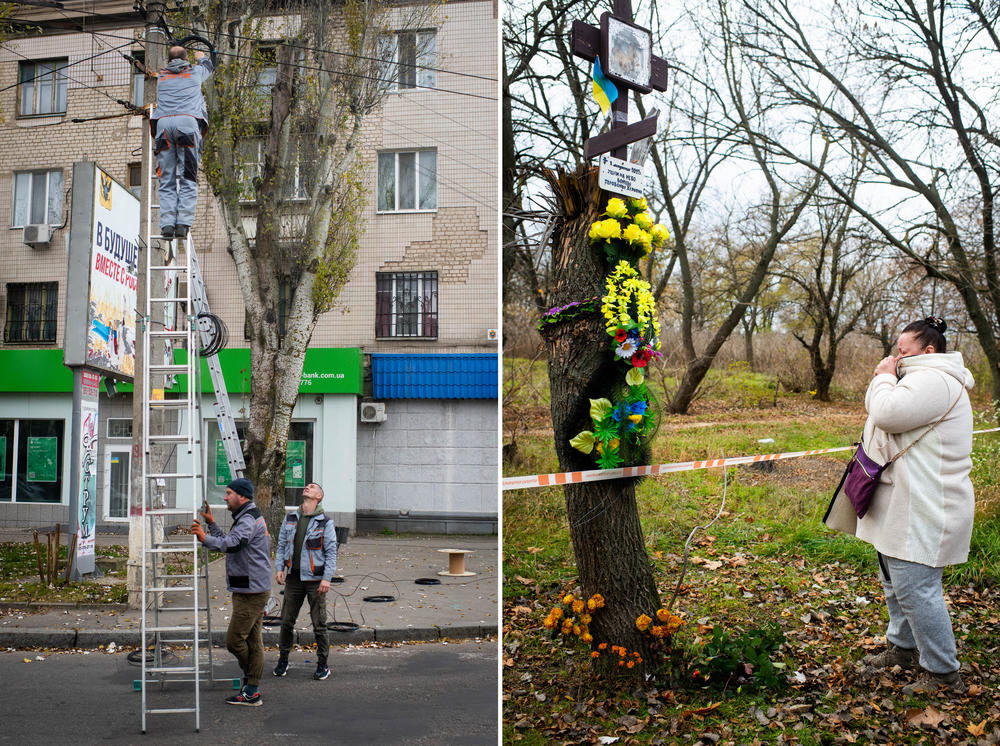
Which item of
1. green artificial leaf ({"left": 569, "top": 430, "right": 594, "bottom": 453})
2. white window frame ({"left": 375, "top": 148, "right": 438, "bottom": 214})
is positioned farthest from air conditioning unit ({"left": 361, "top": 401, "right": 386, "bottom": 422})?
green artificial leaf ({"left": 569, "top": 430, "right": 594, "bottom": 453})

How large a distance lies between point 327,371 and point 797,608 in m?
4.30

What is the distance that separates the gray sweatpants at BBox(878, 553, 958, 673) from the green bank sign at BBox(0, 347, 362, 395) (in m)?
4.22

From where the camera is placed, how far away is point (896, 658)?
8.92 ft

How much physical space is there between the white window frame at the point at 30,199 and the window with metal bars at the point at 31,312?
411mm

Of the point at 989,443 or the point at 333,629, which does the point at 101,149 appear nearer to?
the point at 333,629

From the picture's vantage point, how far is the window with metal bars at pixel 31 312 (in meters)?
5.19

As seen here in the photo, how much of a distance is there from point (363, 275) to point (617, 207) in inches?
141

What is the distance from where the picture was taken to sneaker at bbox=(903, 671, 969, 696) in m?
2.61

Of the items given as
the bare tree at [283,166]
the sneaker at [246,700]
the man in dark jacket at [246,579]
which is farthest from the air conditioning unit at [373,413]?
the sneaker at [246,700]

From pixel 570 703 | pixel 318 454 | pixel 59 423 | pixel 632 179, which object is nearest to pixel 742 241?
pixel 632 179

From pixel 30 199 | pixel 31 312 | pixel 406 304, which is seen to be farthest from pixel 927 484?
pixel 31 312

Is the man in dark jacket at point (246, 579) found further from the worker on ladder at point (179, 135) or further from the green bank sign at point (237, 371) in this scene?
the worker on ladder at point (179, 135)

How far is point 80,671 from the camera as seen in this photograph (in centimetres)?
481

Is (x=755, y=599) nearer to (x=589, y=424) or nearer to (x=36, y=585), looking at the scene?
(x=589, y=424)
